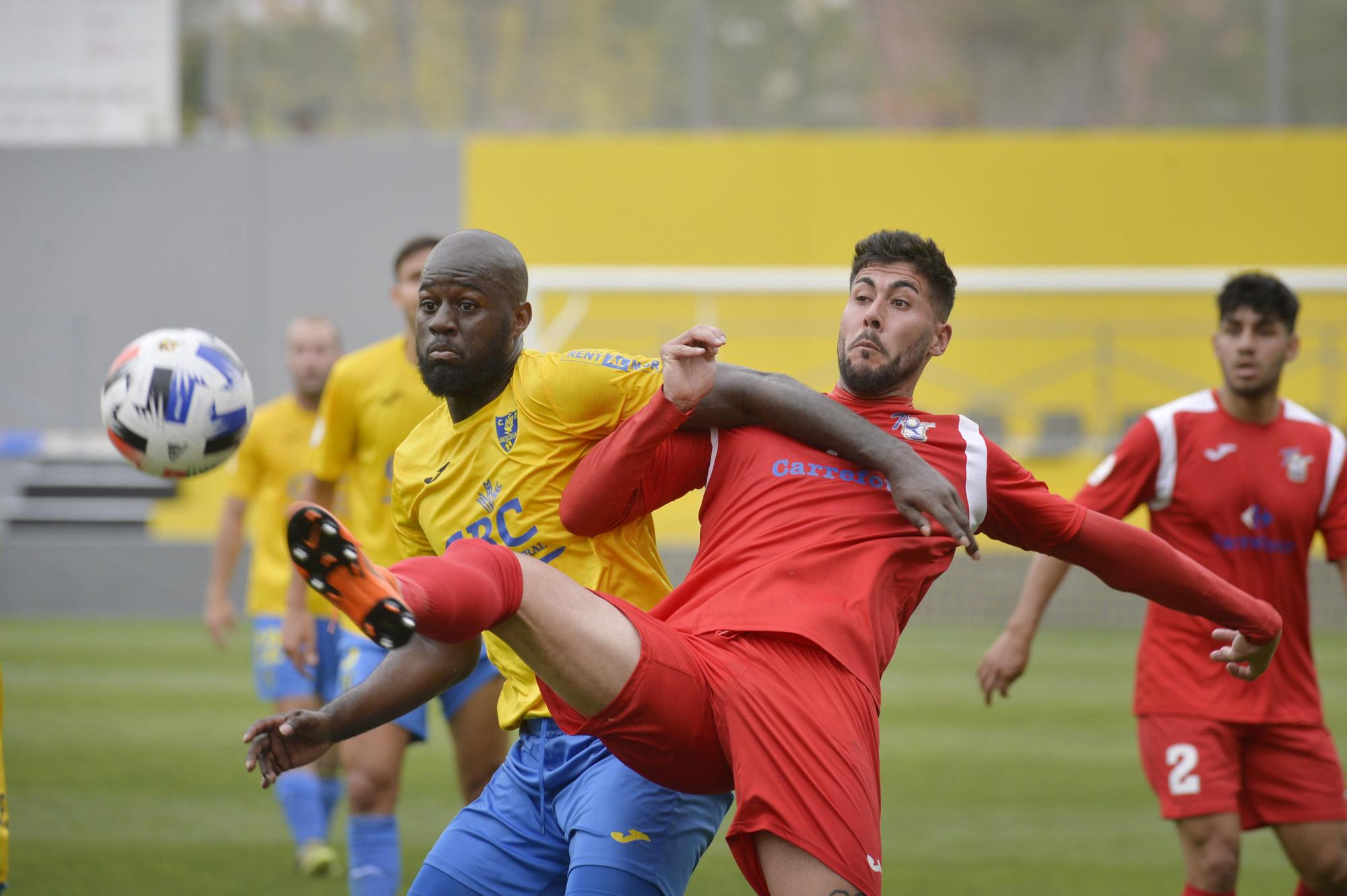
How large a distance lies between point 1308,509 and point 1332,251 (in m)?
17.2

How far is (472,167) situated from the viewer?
21656mm

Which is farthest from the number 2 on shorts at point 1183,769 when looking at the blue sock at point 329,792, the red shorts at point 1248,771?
the blue sock at point 329,792

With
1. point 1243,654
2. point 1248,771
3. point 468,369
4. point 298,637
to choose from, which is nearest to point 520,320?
point 468,369

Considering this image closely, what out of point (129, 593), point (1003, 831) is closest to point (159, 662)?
point (129, 593)

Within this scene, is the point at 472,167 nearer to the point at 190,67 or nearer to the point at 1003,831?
the point at 190,67

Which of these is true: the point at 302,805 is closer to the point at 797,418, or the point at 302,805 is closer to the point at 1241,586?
the point at 1241,586

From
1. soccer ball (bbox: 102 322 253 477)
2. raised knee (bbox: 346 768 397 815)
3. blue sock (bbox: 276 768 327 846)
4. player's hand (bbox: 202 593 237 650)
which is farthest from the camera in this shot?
player's hand (bbox: 202 593 237 650)

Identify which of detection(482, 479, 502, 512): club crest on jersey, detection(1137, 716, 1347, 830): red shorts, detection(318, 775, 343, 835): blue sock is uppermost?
detection(482, 479, 502, 512): club crest on jersey

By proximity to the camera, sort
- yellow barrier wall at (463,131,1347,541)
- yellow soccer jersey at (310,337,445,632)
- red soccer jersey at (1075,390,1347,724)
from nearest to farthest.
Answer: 1. red soccer jersey at (1075,390,1347,724)
2. yellow soccer jersey at (310,337,445,632)
3. yellow barrier wall at (463,131,1347,541)

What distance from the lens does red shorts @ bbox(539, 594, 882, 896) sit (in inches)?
131

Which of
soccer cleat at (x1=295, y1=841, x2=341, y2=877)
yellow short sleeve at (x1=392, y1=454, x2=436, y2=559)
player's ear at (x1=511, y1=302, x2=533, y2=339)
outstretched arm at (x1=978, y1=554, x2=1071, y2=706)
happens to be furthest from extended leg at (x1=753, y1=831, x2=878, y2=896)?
soccer cleat at (x1=295, y1=841, x2=341, y2=877)

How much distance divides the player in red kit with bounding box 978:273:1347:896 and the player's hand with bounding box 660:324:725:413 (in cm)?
212

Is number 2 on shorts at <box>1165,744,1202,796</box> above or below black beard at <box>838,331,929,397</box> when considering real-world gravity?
below

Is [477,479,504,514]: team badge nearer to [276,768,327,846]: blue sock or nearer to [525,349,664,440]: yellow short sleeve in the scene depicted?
[525,349,664,440]: yellow short sleeve
